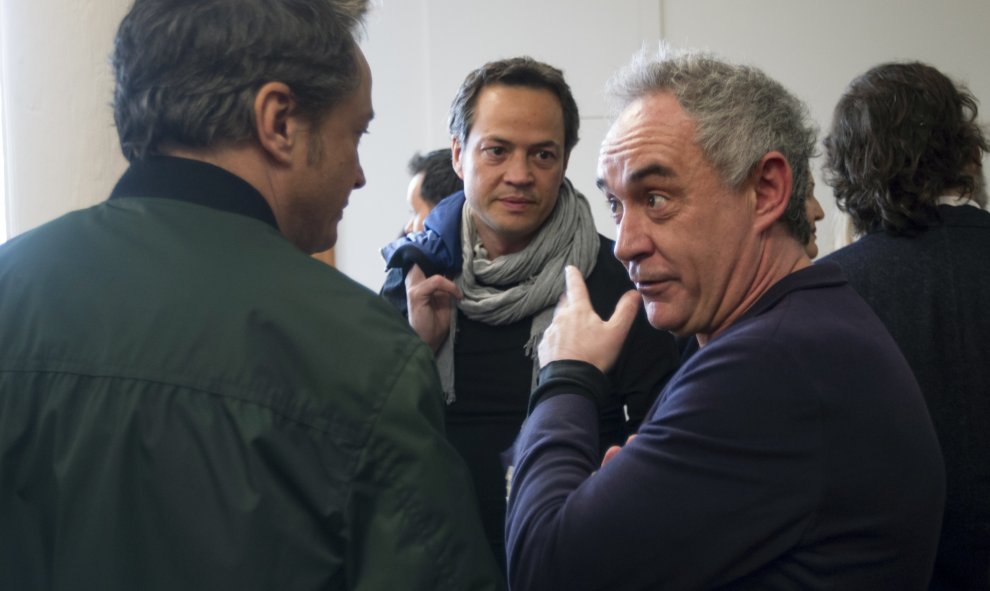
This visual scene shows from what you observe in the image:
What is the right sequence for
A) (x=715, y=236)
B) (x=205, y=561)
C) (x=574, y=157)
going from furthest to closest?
1. (x=574, y=157)
2. (x=715, y=236)
3. (x=205, y=561)

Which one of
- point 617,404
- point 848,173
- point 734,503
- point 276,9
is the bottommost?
point 617,404

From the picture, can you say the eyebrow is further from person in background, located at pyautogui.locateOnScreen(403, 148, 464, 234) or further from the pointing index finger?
person in background, located at pyautogui.locateOnScreen(403, 148, 464, 234)

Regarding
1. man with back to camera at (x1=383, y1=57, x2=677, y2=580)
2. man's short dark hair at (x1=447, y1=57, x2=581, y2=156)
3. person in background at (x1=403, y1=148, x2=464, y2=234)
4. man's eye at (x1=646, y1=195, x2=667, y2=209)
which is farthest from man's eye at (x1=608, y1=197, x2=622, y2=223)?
person in background at (x1=403, y1=148, x2=464, y2=234)

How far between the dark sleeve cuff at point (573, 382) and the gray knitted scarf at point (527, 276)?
2.18ft

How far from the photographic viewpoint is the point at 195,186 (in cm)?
102

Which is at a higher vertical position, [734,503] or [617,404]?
[734,503]

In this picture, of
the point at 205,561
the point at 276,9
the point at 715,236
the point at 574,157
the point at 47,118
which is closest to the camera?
the point at 205,561

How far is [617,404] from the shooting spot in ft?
6.20

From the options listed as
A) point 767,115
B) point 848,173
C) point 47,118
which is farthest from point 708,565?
point 47,118

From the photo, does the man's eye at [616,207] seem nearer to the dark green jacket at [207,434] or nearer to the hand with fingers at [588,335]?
the hand with fingers at [588,335]

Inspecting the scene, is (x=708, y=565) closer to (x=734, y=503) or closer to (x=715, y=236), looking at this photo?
(x=734, y=503)

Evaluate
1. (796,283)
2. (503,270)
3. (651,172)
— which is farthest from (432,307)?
(796,283)

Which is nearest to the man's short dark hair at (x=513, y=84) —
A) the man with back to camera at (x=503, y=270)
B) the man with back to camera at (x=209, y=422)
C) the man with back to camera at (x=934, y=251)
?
the man with back to camera at (x=503, y=270)

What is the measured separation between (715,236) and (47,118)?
1240 millimetres
